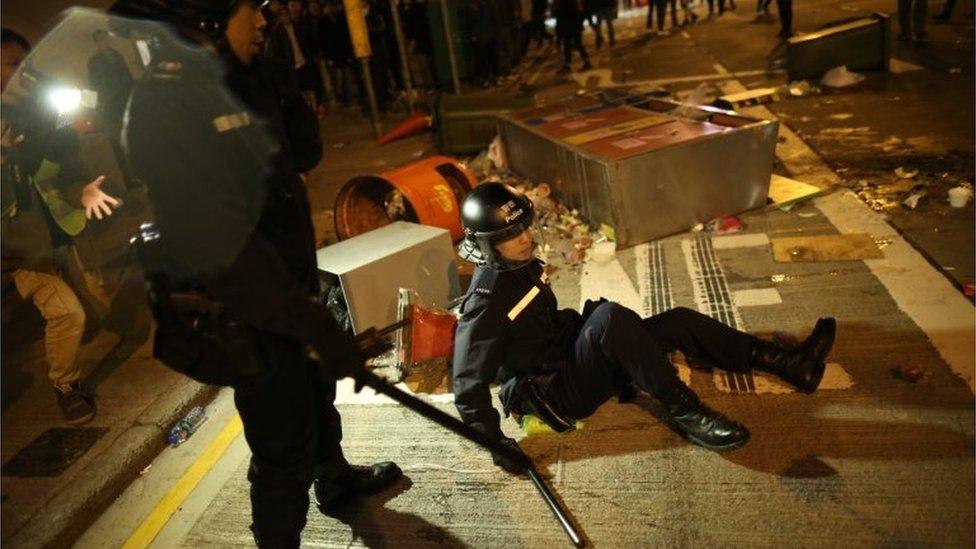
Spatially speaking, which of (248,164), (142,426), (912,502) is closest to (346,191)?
(142,426)

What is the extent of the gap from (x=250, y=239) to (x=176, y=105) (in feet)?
1.35

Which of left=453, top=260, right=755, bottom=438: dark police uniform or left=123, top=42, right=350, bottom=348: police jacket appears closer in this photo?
left=123, top=42, right=350, bottom=348: police jacket

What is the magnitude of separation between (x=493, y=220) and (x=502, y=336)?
50 centimetres

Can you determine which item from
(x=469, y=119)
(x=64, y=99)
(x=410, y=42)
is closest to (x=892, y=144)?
(x=469, y=119)

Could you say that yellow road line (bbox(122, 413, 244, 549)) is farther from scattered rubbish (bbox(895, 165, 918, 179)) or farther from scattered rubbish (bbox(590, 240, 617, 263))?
scattered rubbish (bbox(895, 165, 918, 179))

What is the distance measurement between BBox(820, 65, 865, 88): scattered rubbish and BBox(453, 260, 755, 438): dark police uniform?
7.04m

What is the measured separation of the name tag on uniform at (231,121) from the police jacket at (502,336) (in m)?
1.24

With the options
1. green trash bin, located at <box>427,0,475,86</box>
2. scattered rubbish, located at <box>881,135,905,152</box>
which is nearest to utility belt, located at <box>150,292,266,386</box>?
scattered rubbish, located at <box>881,135,905,152</box>

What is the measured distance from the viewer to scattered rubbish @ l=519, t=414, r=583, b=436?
2.94 m

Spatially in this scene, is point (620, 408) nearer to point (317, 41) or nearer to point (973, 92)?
point (973, 92)

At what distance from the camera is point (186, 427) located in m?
3.53

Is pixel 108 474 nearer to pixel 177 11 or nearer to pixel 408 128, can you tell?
pixel 177 11

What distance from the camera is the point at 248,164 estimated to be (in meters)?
1.79

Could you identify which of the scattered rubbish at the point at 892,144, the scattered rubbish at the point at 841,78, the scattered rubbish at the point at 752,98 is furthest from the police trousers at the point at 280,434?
the scattered rubbish at the point at 841,78
